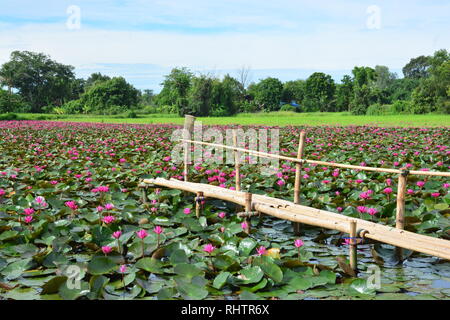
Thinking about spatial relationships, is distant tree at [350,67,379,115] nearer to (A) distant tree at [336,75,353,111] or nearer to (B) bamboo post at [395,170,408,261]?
(A) distant tree at [336,75,353,111]

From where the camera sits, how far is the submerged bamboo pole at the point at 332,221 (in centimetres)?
297

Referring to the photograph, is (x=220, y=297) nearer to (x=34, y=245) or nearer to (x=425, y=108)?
(x=34, y=245)

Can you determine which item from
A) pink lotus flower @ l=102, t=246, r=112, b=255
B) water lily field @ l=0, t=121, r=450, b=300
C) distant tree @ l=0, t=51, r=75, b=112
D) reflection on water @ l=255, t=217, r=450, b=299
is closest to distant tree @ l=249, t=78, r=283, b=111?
distant tree @ l=0, t=51, r=75, b=112

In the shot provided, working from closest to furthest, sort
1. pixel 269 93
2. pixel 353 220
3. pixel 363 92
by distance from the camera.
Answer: pixel 353 220 < pixel 363 92 < pixel 269 93

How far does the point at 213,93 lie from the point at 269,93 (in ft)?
74.1

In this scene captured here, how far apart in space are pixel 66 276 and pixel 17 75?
5626cm

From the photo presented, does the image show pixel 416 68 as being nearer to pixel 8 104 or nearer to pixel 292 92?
pixel 292 92

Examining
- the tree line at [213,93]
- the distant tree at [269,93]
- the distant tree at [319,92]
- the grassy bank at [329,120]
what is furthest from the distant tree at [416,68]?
the grassy bank at [329,120]

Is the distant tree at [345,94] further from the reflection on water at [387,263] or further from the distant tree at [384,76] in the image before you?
the reflection on water at [387,263]

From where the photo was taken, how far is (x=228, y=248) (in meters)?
3.34

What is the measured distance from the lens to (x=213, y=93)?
4109cm

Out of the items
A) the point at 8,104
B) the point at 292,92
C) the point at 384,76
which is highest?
the point at 384,76

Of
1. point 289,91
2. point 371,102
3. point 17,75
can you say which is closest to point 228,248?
point 371,102

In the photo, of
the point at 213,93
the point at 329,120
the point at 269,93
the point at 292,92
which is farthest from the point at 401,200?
the point at 292,92
